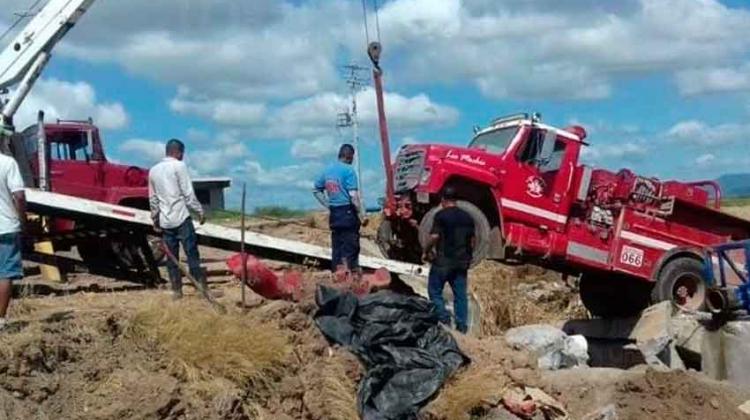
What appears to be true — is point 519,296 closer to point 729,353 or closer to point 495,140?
point 495,140

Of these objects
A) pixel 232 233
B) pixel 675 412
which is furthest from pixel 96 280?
pixel 675 412

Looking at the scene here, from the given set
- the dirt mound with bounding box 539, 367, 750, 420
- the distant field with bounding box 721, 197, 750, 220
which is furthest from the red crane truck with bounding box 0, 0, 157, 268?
the distant field with bounding box 721, 197, 750, 220

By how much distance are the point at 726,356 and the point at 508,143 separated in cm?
521

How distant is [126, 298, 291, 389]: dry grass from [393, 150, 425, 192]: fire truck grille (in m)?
6.85

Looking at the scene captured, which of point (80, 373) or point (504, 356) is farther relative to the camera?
point (504, 356)

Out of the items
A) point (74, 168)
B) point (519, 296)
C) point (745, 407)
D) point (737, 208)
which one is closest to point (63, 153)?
point (74, 168)

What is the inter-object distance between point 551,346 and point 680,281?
577 centimetres

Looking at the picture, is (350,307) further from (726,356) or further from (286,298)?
(726,356)

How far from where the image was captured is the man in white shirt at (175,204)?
462 inches

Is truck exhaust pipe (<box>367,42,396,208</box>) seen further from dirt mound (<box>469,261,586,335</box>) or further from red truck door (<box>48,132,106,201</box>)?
red truck door (<box>48,132,106,201</box>)

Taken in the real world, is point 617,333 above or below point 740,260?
below

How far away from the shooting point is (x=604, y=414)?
33.1 feet

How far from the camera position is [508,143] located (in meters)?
16.8

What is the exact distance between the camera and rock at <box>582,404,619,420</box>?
1007 cm
